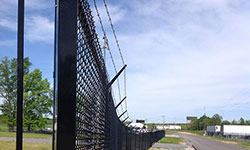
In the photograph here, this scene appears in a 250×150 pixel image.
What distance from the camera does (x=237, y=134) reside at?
76.9 meters

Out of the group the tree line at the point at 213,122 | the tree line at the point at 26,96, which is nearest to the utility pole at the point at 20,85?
the tree line at the point at 26,96

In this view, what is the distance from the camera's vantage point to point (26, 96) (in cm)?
158

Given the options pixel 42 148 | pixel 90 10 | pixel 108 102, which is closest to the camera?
pixel 42 148

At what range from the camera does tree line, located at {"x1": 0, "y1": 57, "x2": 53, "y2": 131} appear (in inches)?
59.5

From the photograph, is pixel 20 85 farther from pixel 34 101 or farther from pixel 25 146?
pixel 25 146

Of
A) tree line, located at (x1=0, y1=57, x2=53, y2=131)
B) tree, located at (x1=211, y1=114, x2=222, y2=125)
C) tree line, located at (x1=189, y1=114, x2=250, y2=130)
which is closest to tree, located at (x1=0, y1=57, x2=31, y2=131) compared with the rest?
tree line, located at (x1=0, y1=57, x2=53, y2=131)

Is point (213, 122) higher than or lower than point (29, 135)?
lower

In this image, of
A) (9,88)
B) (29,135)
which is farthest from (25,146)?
(9,88)

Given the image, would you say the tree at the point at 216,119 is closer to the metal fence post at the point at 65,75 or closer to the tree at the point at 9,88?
the metal fence post at the point at 65,75

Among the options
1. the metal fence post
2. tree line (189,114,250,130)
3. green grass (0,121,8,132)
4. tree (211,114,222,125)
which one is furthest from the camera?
tree (211,114,222,125)

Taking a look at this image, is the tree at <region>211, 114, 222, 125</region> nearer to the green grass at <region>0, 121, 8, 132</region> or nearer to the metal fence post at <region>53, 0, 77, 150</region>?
the metal fence post at <region>53, 0, 77, 150</region>

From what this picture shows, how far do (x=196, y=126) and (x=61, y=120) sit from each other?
613 feet

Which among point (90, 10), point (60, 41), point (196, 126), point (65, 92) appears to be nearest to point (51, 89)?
point (65, 92)

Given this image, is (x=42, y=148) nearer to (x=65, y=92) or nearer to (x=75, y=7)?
(x=65, y=92)
